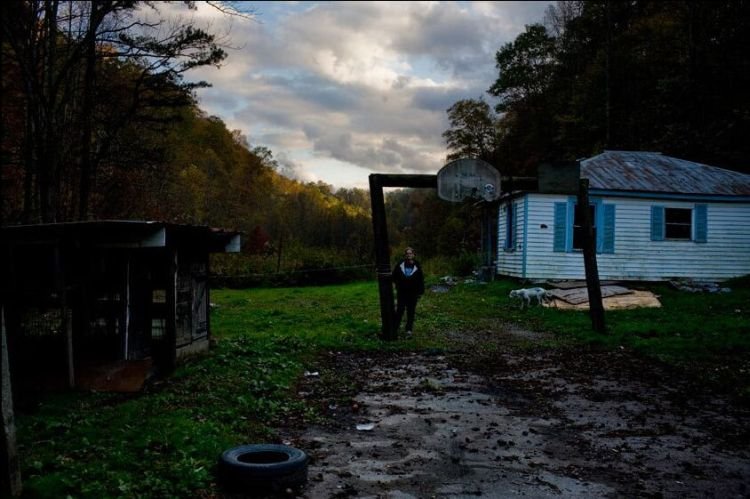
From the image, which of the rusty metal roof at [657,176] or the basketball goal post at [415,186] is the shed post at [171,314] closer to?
the basketball goal post at [415,186]

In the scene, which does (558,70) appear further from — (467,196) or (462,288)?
(467,196)

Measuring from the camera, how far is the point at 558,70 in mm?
43062

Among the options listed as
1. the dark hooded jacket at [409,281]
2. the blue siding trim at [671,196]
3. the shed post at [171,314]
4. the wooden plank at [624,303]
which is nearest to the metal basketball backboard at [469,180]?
the dark hooded jacket at [409,281]

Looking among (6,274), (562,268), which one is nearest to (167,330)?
(6,274)

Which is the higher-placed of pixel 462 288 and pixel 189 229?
pixel 189 229

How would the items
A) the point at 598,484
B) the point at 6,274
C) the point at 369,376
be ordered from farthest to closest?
the point at 369,376, the point at 6,274, the point at 598,484

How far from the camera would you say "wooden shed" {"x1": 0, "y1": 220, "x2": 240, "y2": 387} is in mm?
7645

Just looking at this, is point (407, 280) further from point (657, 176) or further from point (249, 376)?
point (657, 176)

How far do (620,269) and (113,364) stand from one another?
59.1 feet

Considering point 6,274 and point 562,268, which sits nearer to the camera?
point 6,274

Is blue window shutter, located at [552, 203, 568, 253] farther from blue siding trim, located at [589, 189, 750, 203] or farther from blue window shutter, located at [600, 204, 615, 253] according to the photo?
blue window shutter, located at [600, 204, 615, 253]

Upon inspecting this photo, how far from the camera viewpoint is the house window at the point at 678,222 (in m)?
21.5

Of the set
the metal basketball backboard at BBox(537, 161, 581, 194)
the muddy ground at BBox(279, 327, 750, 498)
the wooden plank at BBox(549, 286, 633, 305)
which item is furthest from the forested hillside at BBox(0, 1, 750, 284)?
the wooden plank at BBox(549, 286, 633, 305)

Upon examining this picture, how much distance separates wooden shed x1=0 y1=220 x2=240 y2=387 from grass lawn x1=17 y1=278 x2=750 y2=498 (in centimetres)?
66
